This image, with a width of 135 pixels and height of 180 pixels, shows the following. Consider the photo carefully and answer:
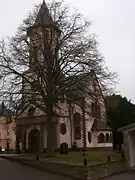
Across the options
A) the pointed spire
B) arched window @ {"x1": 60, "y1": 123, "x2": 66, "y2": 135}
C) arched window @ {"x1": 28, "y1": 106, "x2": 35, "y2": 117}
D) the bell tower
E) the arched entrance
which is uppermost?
the pointed spire

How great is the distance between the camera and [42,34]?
110 ft

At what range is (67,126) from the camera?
5244cm

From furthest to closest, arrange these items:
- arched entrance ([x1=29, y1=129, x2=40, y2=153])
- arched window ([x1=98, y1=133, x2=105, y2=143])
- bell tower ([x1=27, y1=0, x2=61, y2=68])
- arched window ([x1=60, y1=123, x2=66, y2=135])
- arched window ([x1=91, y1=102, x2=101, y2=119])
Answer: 1. arched window ([x1=98, y1=133, x2=105, y2=143])
2. arched entrance ([x1=29, y1=129, x2=40, y2=153])
3. arched window ([x1=60, y1=123, x2=66, y2=135])
4. arched window ([x1=91, y1=102, x2=101, y2=119])
5. bell tower ([x1=27, y1=0, x2=61, y2=68])

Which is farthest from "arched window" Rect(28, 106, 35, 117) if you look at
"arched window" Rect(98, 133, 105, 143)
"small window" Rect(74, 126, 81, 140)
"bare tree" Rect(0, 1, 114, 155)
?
"arched window" Rect(98, 133, 105, 143)

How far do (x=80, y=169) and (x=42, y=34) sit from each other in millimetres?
15410

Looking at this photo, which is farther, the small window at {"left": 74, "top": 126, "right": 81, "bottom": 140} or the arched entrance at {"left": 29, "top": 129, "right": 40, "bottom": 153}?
the arched entrance at {"left": 29, "top": 129, "right": 40, "bottom": 153}

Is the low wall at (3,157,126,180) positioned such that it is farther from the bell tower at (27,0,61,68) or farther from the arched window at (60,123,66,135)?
the arched window at (60,123,66,135)

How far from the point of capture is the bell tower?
32938mm

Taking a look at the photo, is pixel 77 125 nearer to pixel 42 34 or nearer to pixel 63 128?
pixel 63 128

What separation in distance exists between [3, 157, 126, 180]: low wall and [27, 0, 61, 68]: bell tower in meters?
10.1

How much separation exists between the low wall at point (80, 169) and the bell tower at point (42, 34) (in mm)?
10124

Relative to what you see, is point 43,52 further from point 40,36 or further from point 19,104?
point 19,104

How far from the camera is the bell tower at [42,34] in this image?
3294cm

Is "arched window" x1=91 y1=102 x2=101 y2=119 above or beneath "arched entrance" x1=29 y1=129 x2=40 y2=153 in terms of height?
Answer: above
